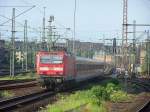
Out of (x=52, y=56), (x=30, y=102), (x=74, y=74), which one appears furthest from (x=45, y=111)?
(x=74, y=74)

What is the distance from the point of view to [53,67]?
1230 inches

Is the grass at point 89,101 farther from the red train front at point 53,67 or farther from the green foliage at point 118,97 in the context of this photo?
the red train front at point 53,67

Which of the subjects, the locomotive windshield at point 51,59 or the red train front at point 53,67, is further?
the locomotive windshield at point 51,59

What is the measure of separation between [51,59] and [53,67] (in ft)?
1.92

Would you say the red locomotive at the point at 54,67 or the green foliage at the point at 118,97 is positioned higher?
the red locomotive at the point at 54,67

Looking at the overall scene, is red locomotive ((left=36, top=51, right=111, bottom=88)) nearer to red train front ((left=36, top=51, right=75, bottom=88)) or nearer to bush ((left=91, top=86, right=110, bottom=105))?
red train front ((left=36, top=51, right=75, bottom=88))

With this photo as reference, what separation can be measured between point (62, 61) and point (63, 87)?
79.9 inches

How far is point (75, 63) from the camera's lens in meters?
34.8

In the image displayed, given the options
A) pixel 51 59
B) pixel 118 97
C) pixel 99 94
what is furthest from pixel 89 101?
pixel 51 59

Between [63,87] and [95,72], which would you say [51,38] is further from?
[63,87]

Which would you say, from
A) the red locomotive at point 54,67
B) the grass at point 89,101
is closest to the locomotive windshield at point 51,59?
the red locomotive at point 54,67

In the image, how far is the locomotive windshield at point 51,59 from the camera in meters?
31.1

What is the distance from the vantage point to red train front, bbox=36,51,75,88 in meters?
31.0

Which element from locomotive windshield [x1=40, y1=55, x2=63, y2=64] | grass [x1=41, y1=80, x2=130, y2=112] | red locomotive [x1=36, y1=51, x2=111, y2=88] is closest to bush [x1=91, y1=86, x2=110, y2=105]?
grass [x1=41, y1=80, x2=130, y2=112]
